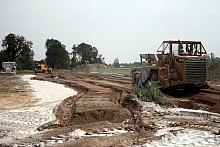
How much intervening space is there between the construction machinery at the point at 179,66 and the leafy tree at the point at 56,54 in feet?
298

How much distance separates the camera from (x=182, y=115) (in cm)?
1264

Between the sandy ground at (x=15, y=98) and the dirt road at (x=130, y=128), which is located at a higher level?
the dirt road at (x=130, y=128)

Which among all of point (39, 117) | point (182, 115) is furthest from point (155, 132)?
point (39, 117)

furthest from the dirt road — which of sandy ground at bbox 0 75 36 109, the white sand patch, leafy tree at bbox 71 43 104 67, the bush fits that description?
leafy tree at bbox 71 43 104 67

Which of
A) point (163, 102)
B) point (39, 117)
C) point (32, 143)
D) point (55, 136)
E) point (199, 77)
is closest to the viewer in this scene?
point (32, 143)

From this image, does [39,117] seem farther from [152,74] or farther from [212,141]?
[152,74]

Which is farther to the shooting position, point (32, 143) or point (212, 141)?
point (32, 143)

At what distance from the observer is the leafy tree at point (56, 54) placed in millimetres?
111562

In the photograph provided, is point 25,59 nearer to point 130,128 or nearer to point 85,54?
point 85,54

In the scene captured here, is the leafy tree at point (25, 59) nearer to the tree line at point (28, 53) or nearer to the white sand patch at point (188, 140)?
the tree line at point (28, 53)

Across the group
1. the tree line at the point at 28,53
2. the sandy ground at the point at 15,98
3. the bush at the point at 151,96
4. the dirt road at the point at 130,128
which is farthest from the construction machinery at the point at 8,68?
the dirt road at the point at 130,128

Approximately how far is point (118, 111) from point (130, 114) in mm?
451

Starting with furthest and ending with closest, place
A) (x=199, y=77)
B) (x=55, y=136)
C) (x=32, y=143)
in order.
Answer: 1. (x=199, y=77)
2. (x=55, y=136)
3. (x=32, y=143)

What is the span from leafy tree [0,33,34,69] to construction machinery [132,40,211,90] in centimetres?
8564
